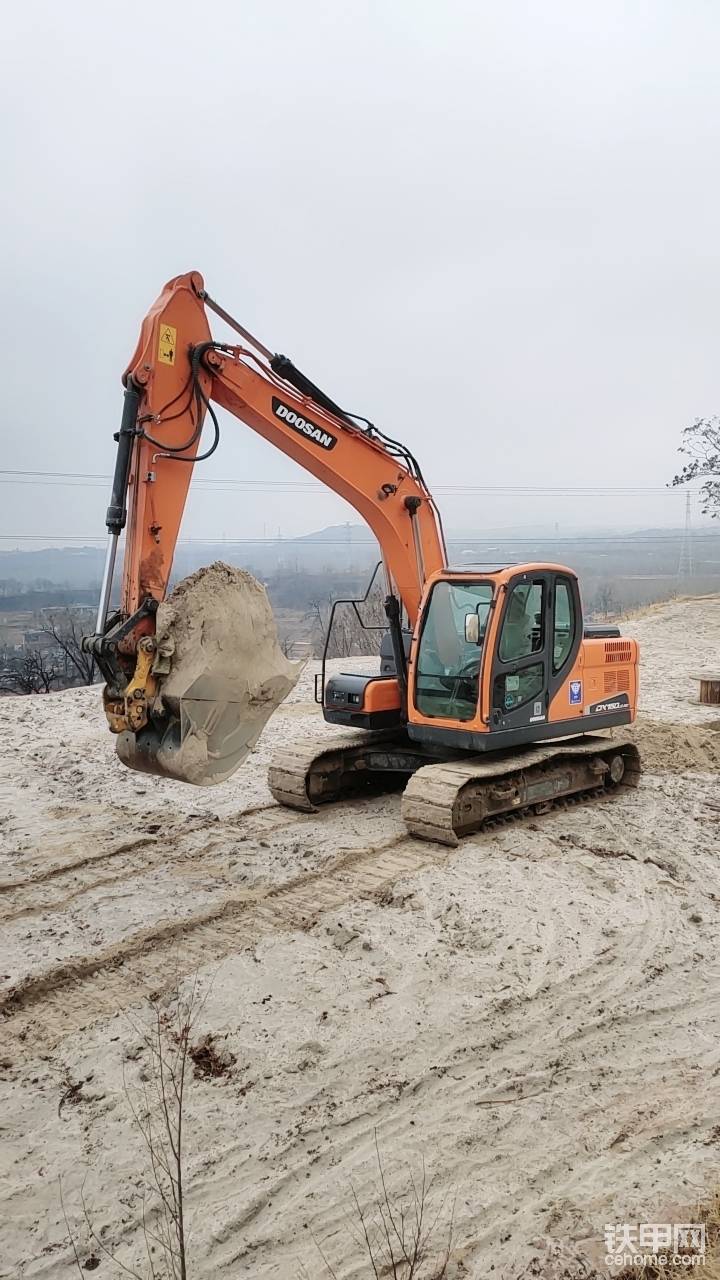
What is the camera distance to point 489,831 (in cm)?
782

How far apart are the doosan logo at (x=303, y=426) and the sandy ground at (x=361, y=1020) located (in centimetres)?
327

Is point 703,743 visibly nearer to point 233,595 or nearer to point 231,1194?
point 233,595

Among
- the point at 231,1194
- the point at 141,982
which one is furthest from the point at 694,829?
the point at 231,1194

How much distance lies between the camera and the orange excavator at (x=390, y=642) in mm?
6070

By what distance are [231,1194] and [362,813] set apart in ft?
16.7

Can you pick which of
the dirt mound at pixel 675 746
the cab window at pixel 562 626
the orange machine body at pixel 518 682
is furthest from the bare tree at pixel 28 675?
the cab window at pixel 562 626

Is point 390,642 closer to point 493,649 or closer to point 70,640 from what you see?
point 493,649

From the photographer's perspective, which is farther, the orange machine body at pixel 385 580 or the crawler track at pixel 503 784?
the crawler track at pixel 503 784

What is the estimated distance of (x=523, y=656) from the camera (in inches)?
313

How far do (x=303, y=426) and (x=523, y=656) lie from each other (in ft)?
8.66

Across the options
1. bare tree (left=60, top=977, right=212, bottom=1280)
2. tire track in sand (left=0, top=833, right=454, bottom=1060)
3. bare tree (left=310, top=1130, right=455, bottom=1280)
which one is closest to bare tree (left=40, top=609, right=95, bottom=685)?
tire track in sand (left=0, top=833, right=454, bottom=1060)

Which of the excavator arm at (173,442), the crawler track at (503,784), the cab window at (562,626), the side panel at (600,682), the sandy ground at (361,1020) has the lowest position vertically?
the sandy ground at (361,1020)

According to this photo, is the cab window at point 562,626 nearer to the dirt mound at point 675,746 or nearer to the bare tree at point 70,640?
the dirt mound at point 675,746

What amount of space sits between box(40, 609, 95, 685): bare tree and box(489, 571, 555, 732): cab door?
13.8m
